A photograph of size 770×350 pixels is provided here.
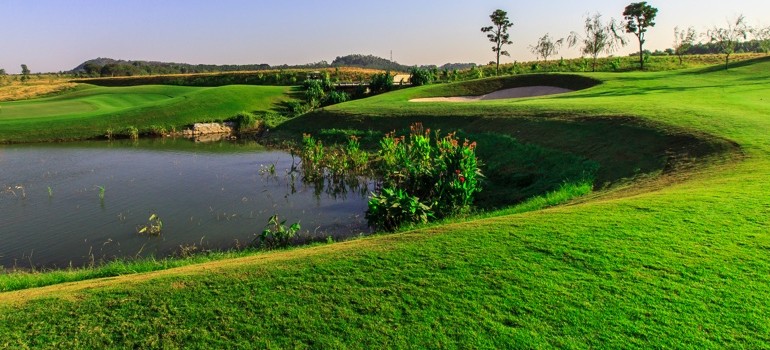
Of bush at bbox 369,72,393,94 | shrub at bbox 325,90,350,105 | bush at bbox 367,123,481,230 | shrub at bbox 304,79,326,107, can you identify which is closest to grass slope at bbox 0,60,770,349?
bush at bbox 367,123,481,230

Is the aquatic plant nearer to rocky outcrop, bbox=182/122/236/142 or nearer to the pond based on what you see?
the pond

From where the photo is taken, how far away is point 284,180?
61.0 ft

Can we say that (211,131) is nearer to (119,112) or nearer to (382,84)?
(119,112)

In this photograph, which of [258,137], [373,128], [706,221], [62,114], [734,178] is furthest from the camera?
[62,114]

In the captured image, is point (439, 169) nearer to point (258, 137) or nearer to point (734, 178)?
point (734, 178)

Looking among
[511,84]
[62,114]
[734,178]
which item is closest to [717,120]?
[734,178]

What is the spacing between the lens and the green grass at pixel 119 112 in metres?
32.6

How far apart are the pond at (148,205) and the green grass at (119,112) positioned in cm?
888

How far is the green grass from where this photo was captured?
32562mm

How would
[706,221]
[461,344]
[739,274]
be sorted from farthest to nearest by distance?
[706,221], [739,274], [461,344]

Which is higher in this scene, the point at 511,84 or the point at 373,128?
the point at 511,84

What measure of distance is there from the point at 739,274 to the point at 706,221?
1.89m

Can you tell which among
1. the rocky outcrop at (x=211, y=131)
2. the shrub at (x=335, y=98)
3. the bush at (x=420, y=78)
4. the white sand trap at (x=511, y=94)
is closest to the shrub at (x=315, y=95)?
the shrub at (x=335, y=98)

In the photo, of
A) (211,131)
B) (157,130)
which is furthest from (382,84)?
(157,130)
